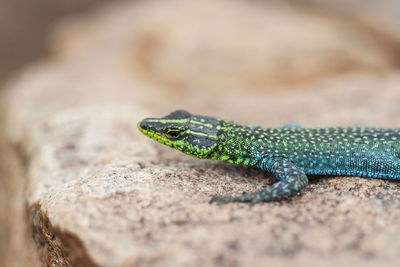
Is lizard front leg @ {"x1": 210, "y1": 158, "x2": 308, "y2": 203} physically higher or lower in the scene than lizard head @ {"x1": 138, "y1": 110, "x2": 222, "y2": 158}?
→ lower

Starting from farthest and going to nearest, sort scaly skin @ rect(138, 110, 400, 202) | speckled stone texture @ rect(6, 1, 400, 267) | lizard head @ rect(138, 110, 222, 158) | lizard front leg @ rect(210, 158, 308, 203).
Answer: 1. lizard head @ rect(138, 110, 222, 158)
2. scaly skin @ rect(138, 110, 400, 202)
3. lizard front leg @ rect(210, 158, 308, 203)
4. speckled stone texture @ rect(6, 1, 400, 267)

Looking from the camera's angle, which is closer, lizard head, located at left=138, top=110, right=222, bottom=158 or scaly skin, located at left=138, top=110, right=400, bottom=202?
scaly skin, located at left=138, top=110, right=400, bottom=202

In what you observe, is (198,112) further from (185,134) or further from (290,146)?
(290,146)

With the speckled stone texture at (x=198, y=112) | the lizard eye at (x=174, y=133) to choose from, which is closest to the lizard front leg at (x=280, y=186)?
the speckled stone texture at (x=198, y=112)

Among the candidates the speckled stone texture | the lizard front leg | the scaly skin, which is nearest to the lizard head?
the scaly skin

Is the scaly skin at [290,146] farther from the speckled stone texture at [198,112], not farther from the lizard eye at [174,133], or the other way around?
the speckled stone texture at [198,112]

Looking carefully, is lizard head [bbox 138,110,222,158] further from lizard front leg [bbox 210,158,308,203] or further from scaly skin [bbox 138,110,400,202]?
lizard front leg [bbox 210,158,308,203]

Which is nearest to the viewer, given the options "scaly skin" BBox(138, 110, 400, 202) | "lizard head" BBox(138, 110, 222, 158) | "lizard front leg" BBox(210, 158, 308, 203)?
"lizard front leg" BBox(210, 158, 308, 203)
